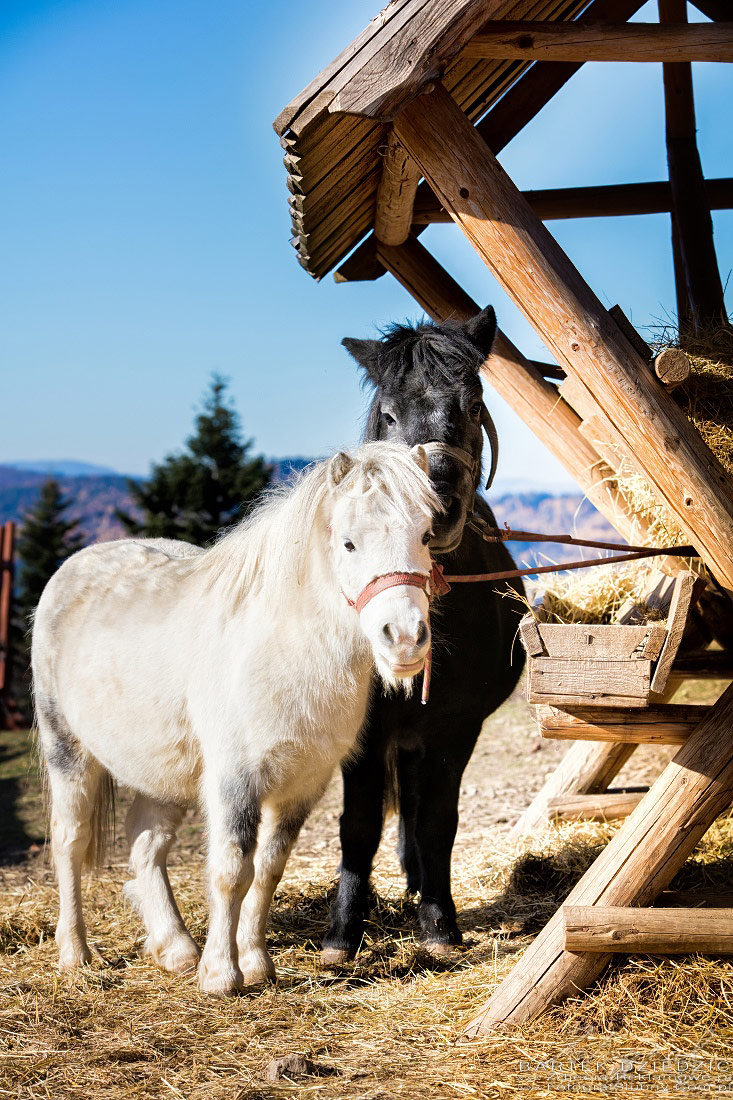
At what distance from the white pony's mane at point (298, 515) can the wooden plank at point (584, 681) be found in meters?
0.75

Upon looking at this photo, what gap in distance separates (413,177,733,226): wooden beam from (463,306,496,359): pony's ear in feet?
4.80

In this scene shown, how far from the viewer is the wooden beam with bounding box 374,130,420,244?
13.8 feet

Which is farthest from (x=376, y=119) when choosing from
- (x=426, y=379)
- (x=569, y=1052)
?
(x=569, y=1052)

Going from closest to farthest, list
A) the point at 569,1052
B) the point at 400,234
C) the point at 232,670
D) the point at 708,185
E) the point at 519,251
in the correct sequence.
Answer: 1. the point at 569,1052
2. the point at 519,251
3. the point at 232,670
4. the point at 400,234
5. the point at 708,185

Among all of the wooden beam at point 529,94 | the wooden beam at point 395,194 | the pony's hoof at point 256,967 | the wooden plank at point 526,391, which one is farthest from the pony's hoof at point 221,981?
the wooden beam at point 529,94

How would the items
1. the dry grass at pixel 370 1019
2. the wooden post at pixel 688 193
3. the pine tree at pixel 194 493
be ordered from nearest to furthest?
the dry grass at pixel 370 1019 < the wooden post at pixel 688 193 < the pine tree at pixel 194 493

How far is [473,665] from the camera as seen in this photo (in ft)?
14.4

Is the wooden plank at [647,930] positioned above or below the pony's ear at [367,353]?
below

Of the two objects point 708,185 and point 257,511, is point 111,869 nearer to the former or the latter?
point 257,511

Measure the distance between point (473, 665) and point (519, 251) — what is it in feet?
6.55

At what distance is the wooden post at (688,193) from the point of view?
18.0 feet

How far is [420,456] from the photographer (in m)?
3.49

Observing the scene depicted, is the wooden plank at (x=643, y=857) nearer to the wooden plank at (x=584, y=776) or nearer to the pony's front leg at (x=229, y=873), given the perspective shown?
the pony's front leg at (x=229, y=873)

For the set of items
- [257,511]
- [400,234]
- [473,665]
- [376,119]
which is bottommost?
[473,665]
